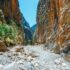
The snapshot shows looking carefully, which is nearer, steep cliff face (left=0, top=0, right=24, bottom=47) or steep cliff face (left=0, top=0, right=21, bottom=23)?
steep cliff face (left=0, top=0, right=24, bottom=47)

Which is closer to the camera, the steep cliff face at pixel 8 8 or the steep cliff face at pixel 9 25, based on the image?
the steep cliff face at pixel 9 25

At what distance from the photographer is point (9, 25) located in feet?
105

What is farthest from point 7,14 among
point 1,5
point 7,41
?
point 7,41

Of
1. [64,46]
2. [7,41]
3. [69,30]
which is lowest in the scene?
[7,41]

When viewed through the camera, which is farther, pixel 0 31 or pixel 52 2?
pixel 52 2

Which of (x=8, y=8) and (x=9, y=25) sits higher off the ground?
(x=8, y=8)

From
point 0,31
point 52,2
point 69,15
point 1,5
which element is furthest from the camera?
point 1,5

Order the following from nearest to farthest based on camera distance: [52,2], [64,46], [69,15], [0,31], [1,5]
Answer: [64,46], [69,15], [0,31], [52,2], [1,5]

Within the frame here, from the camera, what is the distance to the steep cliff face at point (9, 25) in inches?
857

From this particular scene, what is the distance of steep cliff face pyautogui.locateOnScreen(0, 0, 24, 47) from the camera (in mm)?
21761

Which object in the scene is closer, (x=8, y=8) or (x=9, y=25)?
(x=9, y=25)

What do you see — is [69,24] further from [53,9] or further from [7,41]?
[53,9]

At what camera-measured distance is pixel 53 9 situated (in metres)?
31.7

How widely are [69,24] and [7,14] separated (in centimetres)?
2359
